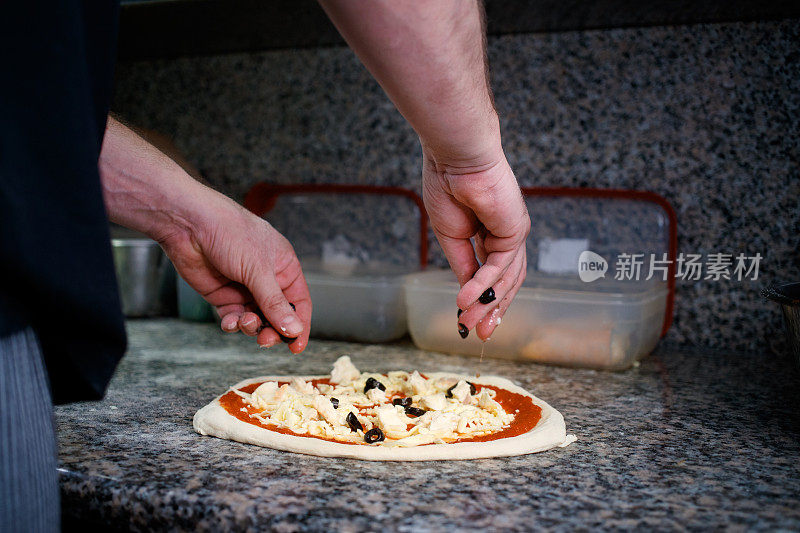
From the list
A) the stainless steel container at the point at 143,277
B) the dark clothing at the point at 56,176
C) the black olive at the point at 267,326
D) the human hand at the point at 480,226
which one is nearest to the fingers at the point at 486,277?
the human hand at the point at 480,226

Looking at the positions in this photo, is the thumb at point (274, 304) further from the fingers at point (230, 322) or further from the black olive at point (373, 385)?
the black olive at point (373, 385)

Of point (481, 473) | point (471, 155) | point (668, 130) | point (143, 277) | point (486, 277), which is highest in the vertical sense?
point (668, 130)

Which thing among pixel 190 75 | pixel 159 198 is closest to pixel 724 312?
pixel 159 198

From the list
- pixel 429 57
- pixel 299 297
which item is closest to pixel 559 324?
pixel 299 297

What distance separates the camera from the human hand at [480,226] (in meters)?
0.83

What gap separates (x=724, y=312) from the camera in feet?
4.53

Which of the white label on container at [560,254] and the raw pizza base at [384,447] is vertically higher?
the white label on container at [560,254]

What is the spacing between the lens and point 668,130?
137 centimetres

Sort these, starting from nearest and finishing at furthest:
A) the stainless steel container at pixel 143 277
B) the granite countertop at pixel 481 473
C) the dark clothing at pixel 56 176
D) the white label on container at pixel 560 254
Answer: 1. the dark clothing at pixel 56 176
2. the granite countertop at pixel 481 473
3. the white label on container at pixel 560 254
4. the stainless steel container at pixel 143 277

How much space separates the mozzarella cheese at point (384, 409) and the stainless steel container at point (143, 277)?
776mm

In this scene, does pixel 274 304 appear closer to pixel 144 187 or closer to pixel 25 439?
pixel 144 187

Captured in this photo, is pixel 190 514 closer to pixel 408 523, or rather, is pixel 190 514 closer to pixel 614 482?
pixel 408 523

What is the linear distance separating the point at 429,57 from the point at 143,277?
4.22 feet

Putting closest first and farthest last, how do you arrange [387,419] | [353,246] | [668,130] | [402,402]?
1. [387,419]
2. [402,402]
3. [668,130]
4. [353,246]
